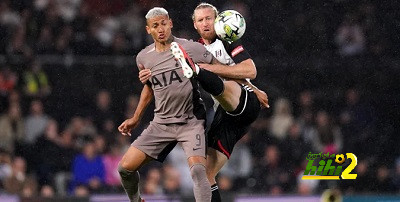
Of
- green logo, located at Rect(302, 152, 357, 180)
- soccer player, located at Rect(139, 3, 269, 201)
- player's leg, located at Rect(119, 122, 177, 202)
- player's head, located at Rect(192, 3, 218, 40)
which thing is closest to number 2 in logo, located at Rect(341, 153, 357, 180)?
green logo, located at Rect(302, 152, 357, 180)

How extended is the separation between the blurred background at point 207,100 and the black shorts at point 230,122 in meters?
2.87

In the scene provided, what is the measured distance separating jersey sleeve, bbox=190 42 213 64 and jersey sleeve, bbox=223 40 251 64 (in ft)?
0.85

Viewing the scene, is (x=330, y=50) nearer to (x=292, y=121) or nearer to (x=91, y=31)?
(x=292, y=121)

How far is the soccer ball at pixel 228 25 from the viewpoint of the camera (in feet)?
28.2

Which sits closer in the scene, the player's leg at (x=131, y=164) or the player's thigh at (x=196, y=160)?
the player's thigh at (x=196, y=160)

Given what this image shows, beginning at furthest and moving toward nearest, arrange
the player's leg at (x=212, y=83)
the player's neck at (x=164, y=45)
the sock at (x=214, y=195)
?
the sock at (x=214, y=195)
the player's neck at (x=164, y=45)
the player's leg at (x=212, y=83)

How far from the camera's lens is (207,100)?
12.8 metres

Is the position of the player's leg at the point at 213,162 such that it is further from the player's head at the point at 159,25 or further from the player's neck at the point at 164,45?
the player's head at the point at 159,25

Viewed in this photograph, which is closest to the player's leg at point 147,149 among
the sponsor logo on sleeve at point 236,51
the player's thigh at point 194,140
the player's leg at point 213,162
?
the player's thigh at point 194,140

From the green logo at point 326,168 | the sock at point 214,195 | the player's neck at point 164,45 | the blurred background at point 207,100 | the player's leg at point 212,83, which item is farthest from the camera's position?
the green logo at point 326,168

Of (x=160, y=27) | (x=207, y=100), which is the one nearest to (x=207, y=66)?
(x=160, y=27)

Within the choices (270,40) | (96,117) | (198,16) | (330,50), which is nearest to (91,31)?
(96,117)

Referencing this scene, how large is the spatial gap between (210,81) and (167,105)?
53cm

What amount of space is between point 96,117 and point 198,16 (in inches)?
184
